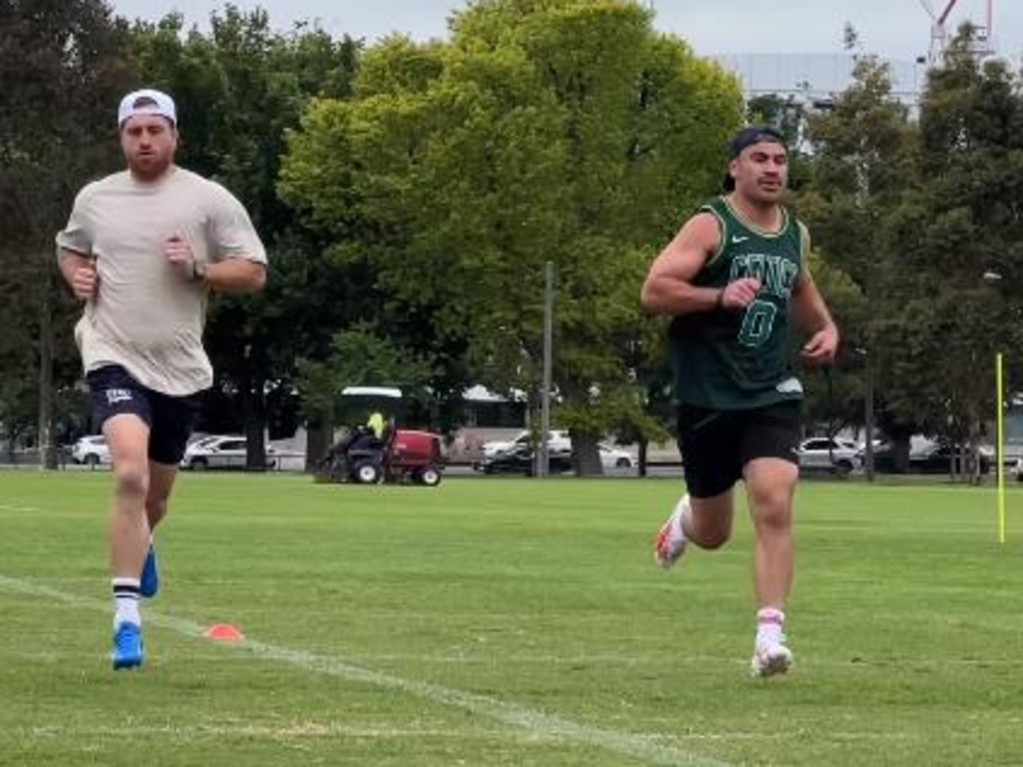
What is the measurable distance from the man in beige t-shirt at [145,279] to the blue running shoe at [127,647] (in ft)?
0.85

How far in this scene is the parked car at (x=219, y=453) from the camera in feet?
305

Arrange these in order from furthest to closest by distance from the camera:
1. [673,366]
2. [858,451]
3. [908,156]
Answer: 1. [858,451]
2. [908,156]
3. [673,366]

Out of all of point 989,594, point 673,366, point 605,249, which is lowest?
point 989,594

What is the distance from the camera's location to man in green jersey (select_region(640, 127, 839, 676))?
926 centimetres

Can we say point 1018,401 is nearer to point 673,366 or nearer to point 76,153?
point 76,153

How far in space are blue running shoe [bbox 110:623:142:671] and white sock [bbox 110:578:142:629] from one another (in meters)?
0.03

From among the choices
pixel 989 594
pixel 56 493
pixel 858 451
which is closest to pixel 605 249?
pixel 858 451

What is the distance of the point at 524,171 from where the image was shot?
74000mm

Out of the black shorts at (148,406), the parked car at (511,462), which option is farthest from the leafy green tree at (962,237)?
the black shorts at (148,406)

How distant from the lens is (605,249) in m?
75.9

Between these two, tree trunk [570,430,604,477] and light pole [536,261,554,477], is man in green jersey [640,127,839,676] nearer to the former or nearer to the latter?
light pole [536,261,554,477]

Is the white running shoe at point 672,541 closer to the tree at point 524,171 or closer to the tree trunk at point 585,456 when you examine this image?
the tree at point 524,171

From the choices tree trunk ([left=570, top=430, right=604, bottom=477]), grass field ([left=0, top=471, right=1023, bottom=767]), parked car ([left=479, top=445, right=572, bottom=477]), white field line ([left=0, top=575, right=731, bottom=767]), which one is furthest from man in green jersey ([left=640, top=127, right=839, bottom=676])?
parked car ([left=479, top=445, right=572, bottom=477])

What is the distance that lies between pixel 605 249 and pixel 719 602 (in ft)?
204
